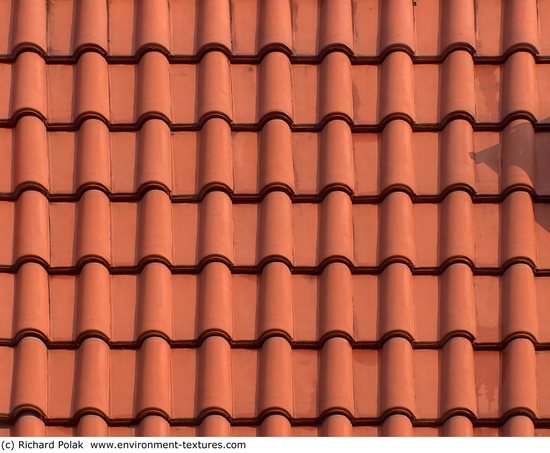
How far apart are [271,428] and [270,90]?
2.19 metres

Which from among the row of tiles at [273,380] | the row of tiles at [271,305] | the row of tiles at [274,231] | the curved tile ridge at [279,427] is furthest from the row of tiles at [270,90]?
the curved tile ridge at [279,427]

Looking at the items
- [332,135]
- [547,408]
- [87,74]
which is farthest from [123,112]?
[547,408]

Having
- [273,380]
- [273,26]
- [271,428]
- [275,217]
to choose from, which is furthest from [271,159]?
[271,428]

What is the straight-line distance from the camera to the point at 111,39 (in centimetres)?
1259

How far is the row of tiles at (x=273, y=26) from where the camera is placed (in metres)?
12.5

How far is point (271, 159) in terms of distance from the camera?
1204 cm

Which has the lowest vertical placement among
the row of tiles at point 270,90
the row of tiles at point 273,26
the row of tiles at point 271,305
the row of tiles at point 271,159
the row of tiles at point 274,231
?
the row of tiles at point 271,305

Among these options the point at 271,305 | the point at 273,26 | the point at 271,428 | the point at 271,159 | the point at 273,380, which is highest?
the point at 273,26

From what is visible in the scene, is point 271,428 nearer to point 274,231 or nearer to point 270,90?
point 274,231

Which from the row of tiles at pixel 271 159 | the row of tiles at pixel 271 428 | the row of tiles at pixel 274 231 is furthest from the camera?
the row of tiles at pixel 271 159

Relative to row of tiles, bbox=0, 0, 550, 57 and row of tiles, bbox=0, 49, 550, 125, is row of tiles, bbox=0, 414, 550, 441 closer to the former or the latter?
row of tiles, bbox=0, 49, 550, 125

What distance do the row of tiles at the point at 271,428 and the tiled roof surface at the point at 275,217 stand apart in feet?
0.05

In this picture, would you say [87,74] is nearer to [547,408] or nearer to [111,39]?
[111,39]

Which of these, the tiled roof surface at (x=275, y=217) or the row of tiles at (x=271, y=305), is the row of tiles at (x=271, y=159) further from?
the row of tiles at (x=271, y=305)
